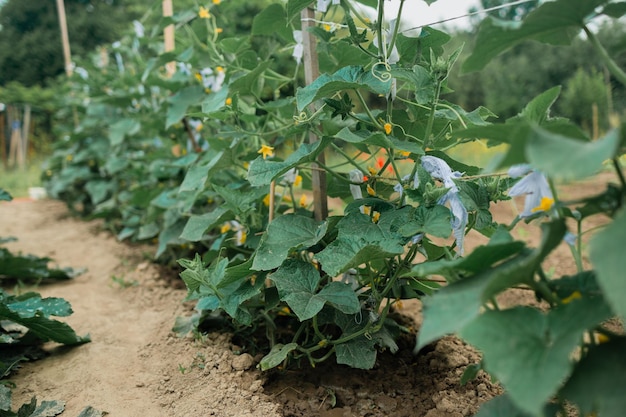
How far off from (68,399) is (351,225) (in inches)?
46.0

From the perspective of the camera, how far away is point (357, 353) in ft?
5.94

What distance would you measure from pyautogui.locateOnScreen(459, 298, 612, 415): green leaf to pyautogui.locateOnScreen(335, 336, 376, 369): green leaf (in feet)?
2.80

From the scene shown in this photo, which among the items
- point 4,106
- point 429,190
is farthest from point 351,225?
point 4,106

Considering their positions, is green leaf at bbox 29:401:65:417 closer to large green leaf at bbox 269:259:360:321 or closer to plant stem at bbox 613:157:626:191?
large green leaf at bbox 269:259:360:321

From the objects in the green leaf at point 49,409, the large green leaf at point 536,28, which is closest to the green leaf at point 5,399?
the green leaf at point 49,409

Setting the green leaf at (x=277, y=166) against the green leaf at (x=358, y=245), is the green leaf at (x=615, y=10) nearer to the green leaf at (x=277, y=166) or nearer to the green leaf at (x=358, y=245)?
the green leaf at (x=358, y=245)

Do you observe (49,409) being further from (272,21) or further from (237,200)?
(272,21)

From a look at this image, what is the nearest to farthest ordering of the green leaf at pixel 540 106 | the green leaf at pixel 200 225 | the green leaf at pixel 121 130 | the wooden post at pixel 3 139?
the green leaf at pixel 540 106
the green leaf at pixel 200 225
the green leaf at pixel 121 130
the wooden post at pixel 3 139

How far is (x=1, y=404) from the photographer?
1733 mm

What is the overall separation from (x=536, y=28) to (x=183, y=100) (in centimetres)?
231

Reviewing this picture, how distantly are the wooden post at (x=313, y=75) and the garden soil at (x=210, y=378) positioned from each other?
0.60 meters

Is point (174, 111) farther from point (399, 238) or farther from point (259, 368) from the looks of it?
point (399, 238)

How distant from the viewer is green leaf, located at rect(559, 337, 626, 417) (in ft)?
2.85

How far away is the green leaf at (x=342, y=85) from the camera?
1604 mm
